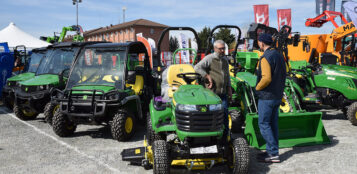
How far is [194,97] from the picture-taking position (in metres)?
3.88

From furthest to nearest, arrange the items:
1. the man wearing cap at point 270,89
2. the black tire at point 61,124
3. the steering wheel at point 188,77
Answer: the black tire at point 61,124, the steering wheel at point 188,77, the man wearing cap at point 270,89

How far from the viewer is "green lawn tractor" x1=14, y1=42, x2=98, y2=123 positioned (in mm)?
7453

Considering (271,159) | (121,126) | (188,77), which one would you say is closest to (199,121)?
(188,77)

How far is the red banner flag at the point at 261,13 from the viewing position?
22.2 metres

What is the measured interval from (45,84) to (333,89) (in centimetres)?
693

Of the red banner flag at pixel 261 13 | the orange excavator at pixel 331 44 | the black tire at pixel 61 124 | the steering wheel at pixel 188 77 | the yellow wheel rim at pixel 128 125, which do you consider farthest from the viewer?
the red banner flag at pixel 261 13

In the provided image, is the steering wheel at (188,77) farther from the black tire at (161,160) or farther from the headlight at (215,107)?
the black tire at (161,160)

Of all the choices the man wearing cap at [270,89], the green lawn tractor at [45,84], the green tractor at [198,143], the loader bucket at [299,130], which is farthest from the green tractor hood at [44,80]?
the man wearing cap at [270,89]

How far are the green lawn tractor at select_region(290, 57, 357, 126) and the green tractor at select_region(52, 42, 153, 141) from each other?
3.90 metres

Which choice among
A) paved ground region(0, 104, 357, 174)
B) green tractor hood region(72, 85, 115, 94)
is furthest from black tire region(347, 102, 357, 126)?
green tractor hood region(72, 85, 115, 94)

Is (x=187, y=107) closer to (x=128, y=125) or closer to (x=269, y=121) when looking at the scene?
(x=269, y=121)

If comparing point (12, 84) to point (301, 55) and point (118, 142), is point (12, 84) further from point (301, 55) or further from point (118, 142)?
point (301, 55)

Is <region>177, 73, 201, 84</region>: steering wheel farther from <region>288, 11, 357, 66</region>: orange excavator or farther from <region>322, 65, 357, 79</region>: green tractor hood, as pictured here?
<region>288, 11, 357, 66</region>: orange excavator

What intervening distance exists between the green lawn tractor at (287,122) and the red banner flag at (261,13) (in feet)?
55.6
